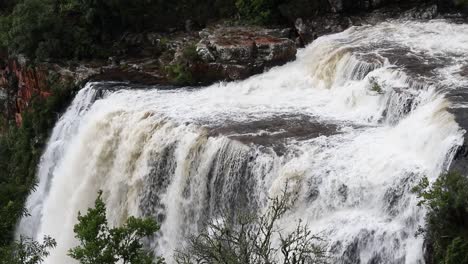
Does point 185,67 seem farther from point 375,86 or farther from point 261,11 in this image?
point 375,86

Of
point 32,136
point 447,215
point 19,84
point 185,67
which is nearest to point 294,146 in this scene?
point 447,215

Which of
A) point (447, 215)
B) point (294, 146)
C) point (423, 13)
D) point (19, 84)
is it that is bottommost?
point (447, 215)

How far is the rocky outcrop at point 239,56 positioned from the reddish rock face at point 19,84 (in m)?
7.72

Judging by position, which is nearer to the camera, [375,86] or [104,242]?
[104,242]

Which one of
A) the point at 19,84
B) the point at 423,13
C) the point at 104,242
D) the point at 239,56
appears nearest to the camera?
the point at 104,242

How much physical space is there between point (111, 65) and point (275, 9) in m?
8.18

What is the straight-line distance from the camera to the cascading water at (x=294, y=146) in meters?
14.0

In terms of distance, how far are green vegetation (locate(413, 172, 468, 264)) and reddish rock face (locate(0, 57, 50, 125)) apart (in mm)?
19971

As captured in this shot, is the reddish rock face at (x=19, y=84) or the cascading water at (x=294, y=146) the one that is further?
the reddish rock face at (x=19, y=84)

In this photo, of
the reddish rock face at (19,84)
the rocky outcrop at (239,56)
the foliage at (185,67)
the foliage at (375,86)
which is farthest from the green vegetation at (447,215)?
the reddish rock face at (19,84)

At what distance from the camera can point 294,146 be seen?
16719 mm

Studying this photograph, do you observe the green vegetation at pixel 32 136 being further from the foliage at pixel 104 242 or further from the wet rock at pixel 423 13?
the wet rock at pixel 423 13

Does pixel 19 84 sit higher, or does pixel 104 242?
pixel 19 84

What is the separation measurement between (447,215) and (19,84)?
2439 centimetres
